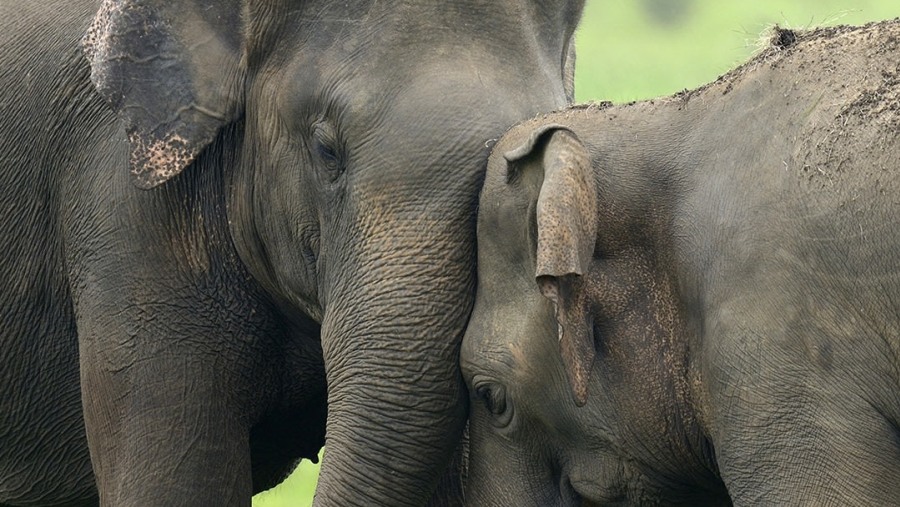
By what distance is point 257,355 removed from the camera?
6.02m

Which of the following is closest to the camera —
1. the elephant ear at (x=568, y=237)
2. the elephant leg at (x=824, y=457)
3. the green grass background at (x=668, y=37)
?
the elephant leg at (x=824, y=457)

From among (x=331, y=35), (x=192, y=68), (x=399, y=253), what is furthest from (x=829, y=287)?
(x=192, y=68)

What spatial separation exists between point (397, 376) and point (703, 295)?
0.90 m

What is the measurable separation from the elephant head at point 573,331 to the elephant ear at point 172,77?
940mm

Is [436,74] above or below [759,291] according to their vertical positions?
above

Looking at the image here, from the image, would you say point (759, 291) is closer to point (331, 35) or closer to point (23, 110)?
point (331, 35)

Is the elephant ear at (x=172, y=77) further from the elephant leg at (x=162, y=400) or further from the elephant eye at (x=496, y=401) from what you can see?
the elephant eye at (x=496, y=401)

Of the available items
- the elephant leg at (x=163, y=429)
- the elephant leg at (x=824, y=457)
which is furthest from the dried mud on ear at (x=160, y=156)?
the elephant leg at (x=824, y=457)

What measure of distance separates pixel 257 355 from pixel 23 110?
3.35 ft

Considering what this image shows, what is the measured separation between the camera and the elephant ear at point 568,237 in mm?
4672

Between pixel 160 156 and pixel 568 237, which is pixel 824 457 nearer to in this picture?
pixel 568 237

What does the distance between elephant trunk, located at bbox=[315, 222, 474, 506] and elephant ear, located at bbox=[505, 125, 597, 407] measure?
0.39 meters

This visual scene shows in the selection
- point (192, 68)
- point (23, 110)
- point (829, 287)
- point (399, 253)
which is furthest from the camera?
point (23, 110)

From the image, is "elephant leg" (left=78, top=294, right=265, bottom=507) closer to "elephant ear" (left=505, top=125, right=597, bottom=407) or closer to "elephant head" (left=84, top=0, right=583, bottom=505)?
"elephant head" (left=84, top=0, right=583, bottom=505)
